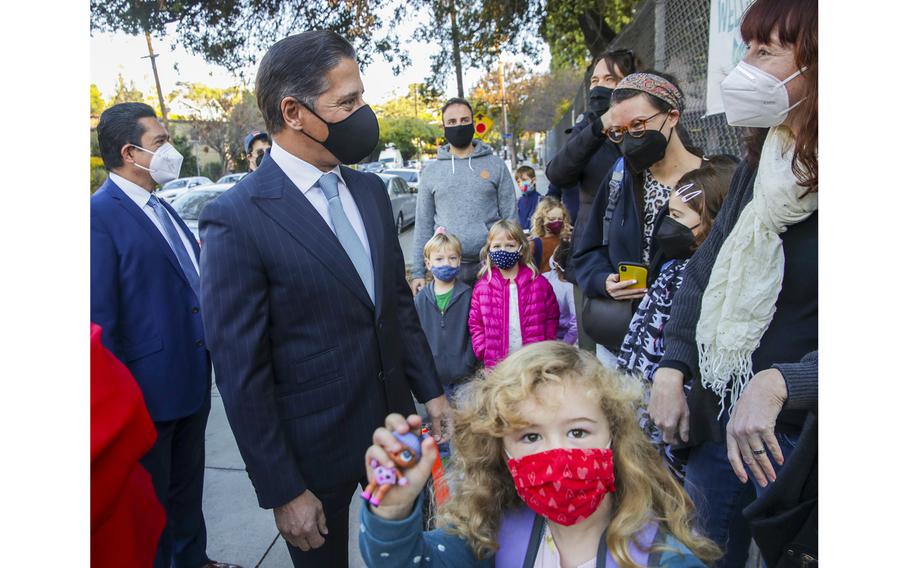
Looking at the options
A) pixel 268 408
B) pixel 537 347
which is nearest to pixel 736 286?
pixel 537 347

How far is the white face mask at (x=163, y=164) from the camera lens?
9.48ft

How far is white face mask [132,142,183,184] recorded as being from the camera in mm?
2889

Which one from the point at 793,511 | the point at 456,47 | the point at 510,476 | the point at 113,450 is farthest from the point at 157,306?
the point at 456,47

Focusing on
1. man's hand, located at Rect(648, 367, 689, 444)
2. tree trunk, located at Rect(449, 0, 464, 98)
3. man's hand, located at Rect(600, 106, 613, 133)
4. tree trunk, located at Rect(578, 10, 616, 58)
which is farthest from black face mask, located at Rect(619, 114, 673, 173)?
tree trunk, located at Rect(578, 10, 616, 58)

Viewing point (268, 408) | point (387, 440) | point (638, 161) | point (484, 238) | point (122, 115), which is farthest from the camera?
point (484, 238)

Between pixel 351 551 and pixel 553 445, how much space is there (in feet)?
6.68

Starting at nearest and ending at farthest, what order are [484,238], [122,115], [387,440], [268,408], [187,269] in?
[387,440] → [268,408] → [187,269] → [122,115] → [484,238]

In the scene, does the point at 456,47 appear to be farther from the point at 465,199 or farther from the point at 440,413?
the point at 440,413

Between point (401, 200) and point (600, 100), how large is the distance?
15267 mm

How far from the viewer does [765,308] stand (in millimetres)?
1615

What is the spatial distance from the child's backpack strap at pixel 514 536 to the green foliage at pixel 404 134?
52806mm

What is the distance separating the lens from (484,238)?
4426 millimetres

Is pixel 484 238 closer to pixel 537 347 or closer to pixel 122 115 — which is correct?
pixel 122 115

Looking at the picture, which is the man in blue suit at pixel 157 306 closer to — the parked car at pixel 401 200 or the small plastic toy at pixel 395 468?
the small plastic toy at pixel 395 468
